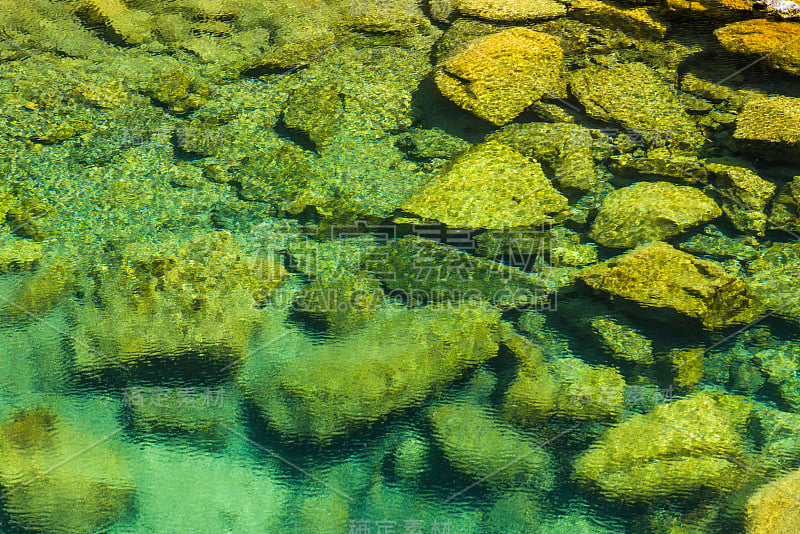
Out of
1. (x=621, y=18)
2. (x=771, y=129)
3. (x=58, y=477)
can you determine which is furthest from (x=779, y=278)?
(x=58, y=477)

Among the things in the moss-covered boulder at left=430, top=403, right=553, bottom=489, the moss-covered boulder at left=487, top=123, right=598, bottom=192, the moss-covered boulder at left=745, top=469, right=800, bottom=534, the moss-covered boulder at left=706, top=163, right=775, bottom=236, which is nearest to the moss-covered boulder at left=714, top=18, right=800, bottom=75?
the moss-covered boulder at left=706, top=163, right=775, bottom=236

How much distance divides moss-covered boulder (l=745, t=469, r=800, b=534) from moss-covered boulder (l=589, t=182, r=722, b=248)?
3.40ft

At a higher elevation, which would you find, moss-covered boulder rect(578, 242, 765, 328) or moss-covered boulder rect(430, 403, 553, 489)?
moss-covered boulder rect(578, 242, 765, 328)

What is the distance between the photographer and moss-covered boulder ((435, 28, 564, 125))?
336 centimetres

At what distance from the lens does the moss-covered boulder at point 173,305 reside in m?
2.43

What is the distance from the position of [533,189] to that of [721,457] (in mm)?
1311

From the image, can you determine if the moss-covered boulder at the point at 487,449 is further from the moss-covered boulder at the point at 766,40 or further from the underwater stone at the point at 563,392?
the moss-covered boulder at the point at 766,40

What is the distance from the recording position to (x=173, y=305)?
258 cm

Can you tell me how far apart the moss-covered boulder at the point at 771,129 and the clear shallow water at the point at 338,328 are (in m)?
0.04

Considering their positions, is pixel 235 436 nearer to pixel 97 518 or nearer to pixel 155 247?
pixel 97 518

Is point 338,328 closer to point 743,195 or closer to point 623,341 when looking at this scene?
point 623,341

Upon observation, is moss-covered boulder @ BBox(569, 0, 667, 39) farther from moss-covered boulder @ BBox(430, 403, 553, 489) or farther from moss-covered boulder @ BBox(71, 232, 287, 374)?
moss-covered boulder @ BBox(430, 403, 553, 489)

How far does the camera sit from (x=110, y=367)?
2.39 meters

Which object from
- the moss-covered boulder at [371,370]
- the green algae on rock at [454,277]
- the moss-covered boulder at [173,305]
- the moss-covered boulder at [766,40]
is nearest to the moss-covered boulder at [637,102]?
the moss-covered boulder at [766,40]
